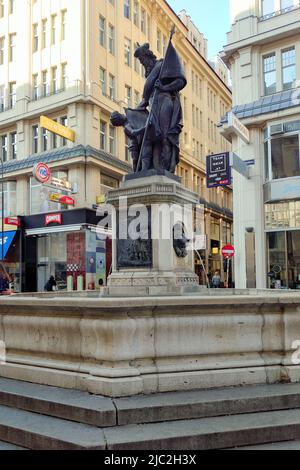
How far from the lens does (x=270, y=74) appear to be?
2561cm

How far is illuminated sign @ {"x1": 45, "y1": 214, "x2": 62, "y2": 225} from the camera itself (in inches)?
1287

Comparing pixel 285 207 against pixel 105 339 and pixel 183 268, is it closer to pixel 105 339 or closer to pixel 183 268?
pixel 183 268

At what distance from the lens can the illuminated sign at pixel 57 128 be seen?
1171 inches

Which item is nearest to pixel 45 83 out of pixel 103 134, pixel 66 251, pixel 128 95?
pixel 103 134

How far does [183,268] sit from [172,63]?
4.12 meters

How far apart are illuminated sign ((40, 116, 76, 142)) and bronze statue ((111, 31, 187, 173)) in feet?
67.8

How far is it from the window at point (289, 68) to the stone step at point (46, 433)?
23597 millimetres

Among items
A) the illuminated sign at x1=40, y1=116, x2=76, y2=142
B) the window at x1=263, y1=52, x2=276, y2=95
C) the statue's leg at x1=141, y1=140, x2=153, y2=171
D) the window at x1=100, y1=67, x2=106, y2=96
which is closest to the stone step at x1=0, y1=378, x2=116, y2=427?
the statue's leg at x1=141, y1=140, x2=153, y2=171

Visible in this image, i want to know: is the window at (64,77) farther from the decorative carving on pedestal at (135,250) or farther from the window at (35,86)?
the decorative carving on pedestal at (135,250)

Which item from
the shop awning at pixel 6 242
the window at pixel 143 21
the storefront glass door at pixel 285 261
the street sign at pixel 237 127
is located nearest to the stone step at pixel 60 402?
the street sign at pixel 237 127

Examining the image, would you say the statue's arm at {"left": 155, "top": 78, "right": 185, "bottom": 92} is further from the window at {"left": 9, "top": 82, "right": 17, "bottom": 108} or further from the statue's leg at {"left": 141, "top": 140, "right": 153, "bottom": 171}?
the window at {"left": 9, "top": 82, "right": 17, "bottom": 108}

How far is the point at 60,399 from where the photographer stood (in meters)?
4.54

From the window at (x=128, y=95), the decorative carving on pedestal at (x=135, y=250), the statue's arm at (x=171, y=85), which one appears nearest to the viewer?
the decorative carving on pedestal at (x=135, y=250)
